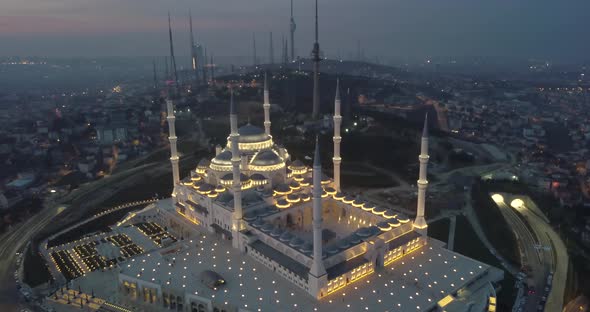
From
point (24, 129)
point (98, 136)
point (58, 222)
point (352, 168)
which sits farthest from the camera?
A: point (24, 129)

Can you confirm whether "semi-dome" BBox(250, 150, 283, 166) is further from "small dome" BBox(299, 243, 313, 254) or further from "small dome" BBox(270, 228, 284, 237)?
"small dome" BBox(299, 243, 313, 254)

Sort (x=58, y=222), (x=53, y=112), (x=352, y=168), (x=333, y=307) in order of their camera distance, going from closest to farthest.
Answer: (x=333, y=307), (x=58, y=222), (x=352, y=168), (x=53, y=112)

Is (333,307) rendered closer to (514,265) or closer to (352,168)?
(514,265)

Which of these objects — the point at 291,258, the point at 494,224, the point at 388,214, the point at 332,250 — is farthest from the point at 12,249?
the point at 494,224

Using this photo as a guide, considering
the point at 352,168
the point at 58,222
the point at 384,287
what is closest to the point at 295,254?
the point at 384,287

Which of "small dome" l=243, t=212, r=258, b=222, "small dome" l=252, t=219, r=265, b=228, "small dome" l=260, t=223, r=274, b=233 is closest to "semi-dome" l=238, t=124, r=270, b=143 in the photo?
"small dome" l=243, t=212, r=258, b=222

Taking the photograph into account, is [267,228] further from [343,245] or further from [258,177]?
[258,177]
